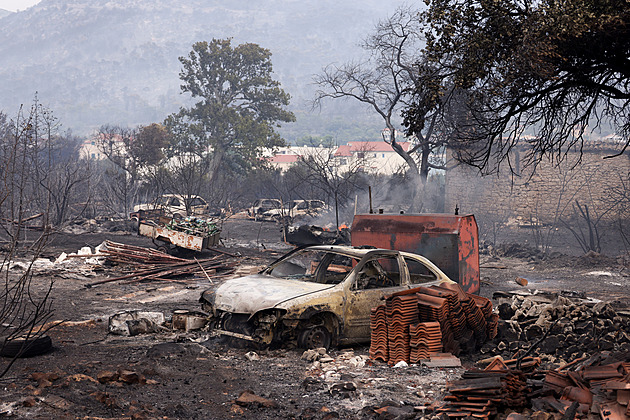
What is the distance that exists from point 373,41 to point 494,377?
26082 millimetres

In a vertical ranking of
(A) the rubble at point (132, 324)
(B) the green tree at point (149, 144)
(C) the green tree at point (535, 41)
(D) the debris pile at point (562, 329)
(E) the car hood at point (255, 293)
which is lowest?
(D) the debris pile at point (562, 329)

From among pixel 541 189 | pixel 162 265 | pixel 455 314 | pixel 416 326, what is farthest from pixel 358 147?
pixel 416 326

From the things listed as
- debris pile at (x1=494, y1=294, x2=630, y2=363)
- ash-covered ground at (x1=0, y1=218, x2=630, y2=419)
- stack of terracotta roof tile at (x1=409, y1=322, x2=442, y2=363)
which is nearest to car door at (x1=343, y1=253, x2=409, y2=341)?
ash-covered ground at (x1=0, y1=218, x2=630, y2=419)

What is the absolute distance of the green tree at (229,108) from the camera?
51.0 m

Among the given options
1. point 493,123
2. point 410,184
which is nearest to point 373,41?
point 410,184

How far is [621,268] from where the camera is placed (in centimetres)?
1686

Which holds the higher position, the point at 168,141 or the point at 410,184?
the point at 168,141

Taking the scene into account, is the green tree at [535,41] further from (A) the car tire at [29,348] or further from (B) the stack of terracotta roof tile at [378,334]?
(A) the car tire at [29,348]

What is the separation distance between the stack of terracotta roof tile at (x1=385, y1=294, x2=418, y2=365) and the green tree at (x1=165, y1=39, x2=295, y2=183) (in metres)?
43.8

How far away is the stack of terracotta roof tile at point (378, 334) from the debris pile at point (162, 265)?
7.66 metres

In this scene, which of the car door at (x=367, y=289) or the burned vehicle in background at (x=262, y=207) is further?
the burned vehicle in background at (x=262, y=207)

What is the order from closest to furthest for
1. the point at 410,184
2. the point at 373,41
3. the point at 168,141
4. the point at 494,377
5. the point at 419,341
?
the point at 494,377 → the point at 419,341 → the point at 373,41 → the point at 410,184 → the point at 168,141

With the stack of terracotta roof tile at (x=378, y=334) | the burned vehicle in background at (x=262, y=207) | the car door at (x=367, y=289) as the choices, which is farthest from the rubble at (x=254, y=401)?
the burned vehicle in background at (x=262, y=207)

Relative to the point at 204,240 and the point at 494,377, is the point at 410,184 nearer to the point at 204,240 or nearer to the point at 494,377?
the point at 204,240
